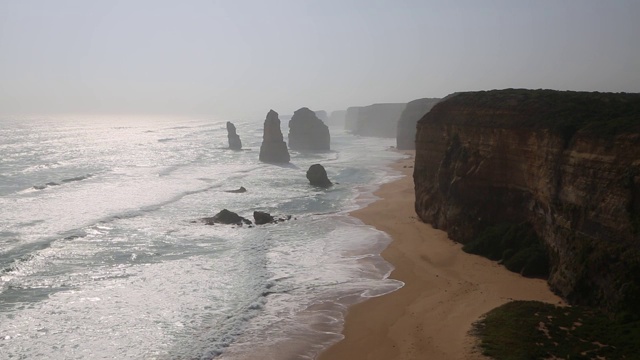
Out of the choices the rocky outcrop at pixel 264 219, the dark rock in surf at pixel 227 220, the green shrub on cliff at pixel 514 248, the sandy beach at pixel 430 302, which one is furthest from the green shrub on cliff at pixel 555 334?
the dark rock in surf at pixel 227 220

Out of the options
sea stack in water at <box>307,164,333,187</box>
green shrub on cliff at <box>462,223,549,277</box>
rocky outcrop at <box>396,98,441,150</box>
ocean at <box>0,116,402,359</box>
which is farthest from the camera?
rocky outcrop at <box>396,98,441,150</box>

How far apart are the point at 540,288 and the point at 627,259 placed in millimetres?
4785

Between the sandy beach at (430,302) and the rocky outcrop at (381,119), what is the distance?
129m

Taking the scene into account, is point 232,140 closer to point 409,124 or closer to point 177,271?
point 409,124

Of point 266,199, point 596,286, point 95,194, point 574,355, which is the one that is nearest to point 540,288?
point 596,286

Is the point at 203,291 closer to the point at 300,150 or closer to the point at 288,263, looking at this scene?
the point at 288,263

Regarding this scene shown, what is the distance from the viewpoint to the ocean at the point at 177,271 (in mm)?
19234

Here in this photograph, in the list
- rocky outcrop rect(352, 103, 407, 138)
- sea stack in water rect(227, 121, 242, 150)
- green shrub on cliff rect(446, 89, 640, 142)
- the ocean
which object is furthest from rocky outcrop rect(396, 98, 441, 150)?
green shrub on cliff rect(446, 89, 640, 142)

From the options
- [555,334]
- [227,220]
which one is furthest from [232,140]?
[555,334]

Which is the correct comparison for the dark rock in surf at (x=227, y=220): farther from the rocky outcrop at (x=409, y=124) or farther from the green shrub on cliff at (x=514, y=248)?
the rocky outcrop at (x=409, y=124)

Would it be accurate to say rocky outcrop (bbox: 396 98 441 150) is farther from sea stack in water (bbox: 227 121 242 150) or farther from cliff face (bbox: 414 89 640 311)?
cliff face (bbox: 414 89 640 311)

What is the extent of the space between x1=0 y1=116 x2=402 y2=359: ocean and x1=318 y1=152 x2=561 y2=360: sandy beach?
3.24 feet

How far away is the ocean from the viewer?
1923 cm

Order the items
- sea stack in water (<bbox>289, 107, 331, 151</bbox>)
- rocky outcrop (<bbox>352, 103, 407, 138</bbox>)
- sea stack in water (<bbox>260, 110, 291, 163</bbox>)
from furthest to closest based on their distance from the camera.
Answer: rocky outcrop (<bbox>352, 103, 407, 138</bbox>), sea stack in water (<bbox>289, 107, 331, 151</bbox>), sea stack in water (<bbox>260, 110, 291, 163</bbox>)
